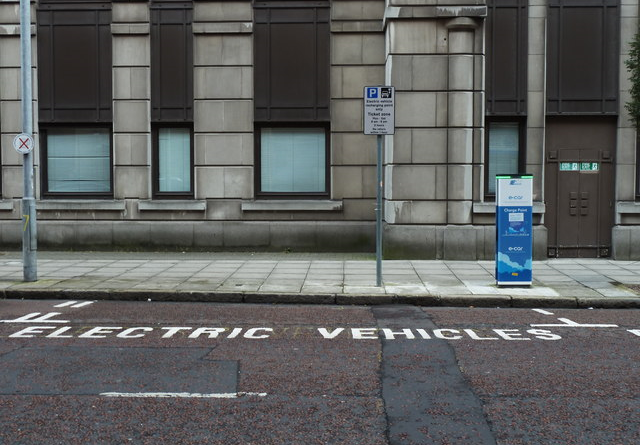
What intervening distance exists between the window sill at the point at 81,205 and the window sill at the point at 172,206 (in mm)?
550

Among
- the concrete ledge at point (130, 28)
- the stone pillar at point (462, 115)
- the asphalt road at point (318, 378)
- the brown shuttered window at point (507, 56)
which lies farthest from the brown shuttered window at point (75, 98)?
the brown shuttered window at point (507, 56)

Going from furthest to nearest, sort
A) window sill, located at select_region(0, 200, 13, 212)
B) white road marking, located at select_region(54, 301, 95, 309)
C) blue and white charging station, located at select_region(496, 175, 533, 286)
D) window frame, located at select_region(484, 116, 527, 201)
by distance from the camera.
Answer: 1. window sill, located at select_region(0, 200, 13, 212)
2. window frame, located at select_region(484, 116, 527, 201)
3. blue and white charging station, located at select_region(496, 175, 533, 286)
4. white road marking, located at select_region(54, 301, 95, 309)

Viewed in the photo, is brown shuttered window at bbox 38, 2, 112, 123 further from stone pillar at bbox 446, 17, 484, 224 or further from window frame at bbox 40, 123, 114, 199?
stone pillar at bbox 446, 17, 484, 224

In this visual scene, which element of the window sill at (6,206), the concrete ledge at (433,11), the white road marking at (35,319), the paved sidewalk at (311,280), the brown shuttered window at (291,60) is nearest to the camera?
the white road marking at (35,319)

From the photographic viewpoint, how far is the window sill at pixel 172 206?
15297 mm

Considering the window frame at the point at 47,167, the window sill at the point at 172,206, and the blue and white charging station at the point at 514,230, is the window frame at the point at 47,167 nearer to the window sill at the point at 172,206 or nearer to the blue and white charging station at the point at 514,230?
the window sill at the point at 172,206

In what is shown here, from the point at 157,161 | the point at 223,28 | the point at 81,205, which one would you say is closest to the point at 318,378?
the point at 157,161

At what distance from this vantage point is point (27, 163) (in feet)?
36.2

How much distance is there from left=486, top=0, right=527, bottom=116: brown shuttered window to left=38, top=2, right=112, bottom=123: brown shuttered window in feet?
29.5

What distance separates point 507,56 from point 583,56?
1.70 meters

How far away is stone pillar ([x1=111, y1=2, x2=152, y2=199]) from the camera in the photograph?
603 inches

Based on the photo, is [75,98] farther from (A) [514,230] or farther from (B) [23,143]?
(A) [514,230]

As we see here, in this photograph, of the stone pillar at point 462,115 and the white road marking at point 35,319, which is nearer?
the white road marking at point 35,319

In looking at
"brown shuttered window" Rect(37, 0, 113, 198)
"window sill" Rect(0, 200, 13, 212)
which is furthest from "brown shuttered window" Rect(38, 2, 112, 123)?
"window sill" Rect(0, 200, 13, 212)
